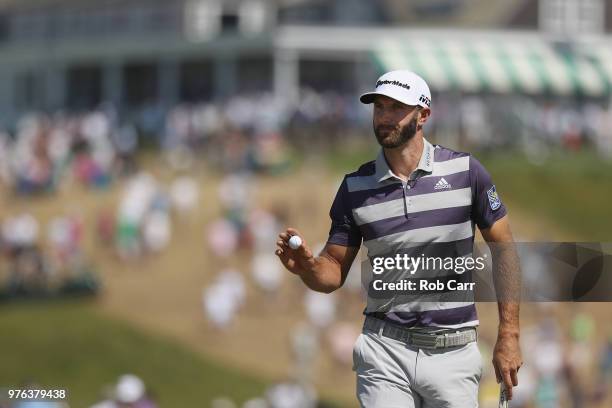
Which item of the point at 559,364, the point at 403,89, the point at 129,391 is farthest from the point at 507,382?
the point at 559,364

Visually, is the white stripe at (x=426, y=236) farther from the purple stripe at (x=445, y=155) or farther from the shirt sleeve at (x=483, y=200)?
the purple stripe at (x=445, y=155)

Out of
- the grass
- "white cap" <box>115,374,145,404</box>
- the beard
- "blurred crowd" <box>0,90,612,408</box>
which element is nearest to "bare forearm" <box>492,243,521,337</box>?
the beard

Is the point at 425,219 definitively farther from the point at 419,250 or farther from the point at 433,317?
the point at 433,317

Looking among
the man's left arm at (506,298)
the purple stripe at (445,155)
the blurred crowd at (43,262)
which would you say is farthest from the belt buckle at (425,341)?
the blurred crowd at (43,262)

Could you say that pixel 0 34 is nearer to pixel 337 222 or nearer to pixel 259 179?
pixel 259 179

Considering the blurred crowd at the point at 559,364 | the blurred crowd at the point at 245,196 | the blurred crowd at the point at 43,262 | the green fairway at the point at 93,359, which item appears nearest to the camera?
the blurred crowd at the point at 559,364

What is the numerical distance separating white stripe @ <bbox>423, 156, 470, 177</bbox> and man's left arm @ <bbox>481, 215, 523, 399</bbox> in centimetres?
26

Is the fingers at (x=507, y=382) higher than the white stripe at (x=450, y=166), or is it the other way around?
the white stripe at (x=450, y=166)

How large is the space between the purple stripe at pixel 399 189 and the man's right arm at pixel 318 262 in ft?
0.73

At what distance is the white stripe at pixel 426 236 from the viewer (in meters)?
5.33

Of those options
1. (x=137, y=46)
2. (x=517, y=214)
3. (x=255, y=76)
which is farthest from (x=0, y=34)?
(x=517, y=214)

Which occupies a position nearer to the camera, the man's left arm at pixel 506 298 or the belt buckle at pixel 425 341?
the man's left arm at pixel 506 298

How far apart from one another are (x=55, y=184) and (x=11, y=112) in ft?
65.1

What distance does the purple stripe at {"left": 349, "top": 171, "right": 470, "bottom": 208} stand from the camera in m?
5.35
